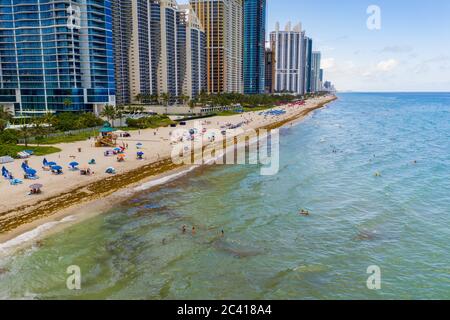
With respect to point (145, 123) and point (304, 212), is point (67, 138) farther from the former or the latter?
point (304, 212)

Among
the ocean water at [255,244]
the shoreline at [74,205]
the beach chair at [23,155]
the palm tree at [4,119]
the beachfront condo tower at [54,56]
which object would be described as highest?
the beachfront condo tower at [54,56]

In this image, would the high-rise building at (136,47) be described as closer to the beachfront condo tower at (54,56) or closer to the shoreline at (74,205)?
the beachfront condo tower at (54,56)

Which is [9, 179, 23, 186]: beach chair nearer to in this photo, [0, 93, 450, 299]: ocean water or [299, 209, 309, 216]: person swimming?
[0, 93, 450, 299]: ocean water

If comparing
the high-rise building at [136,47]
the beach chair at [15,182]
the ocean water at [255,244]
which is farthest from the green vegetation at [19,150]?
the high-rise building at [136,47]

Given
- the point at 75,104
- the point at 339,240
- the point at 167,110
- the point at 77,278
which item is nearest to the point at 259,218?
the point at 339,240

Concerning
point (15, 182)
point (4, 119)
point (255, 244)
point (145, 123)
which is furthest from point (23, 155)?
point (145, 123)
